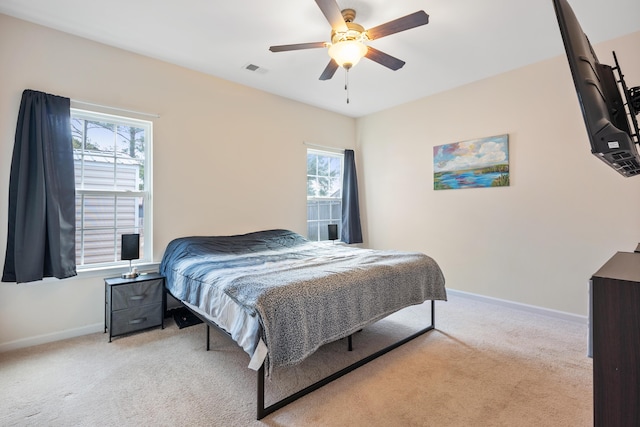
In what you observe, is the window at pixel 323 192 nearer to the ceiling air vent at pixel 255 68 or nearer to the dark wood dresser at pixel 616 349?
the ceiling air vent at pixel 255 68

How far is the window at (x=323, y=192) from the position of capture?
15.9 ft

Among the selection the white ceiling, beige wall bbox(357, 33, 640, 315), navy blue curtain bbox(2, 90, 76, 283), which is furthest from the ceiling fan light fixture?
navy blue curtain bbox(2, 90, 76, 283)

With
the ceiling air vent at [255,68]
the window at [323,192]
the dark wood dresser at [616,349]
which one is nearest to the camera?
the dark wood dresser at [616,349]

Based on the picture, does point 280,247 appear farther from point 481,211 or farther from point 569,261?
point 569,261

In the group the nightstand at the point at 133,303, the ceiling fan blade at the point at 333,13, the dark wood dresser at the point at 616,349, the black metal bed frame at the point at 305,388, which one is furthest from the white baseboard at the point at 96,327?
the ceiling fan blade at the point at 333,13

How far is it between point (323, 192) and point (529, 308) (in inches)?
123

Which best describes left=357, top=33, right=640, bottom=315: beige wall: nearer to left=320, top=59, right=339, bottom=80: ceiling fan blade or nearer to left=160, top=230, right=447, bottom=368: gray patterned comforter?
left=160, top=230, right=447, bottom=368: gray patterned comforter

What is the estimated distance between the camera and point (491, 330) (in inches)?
116

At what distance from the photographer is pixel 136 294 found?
281 centimetres

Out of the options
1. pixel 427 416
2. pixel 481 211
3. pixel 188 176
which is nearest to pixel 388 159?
pixel 481 211

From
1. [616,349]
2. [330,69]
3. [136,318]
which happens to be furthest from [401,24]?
[136,318]

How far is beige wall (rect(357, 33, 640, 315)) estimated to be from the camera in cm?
300

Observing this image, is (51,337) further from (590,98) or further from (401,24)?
(590,98)

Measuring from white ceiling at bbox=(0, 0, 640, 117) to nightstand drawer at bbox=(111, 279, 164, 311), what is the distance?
7.50ft
